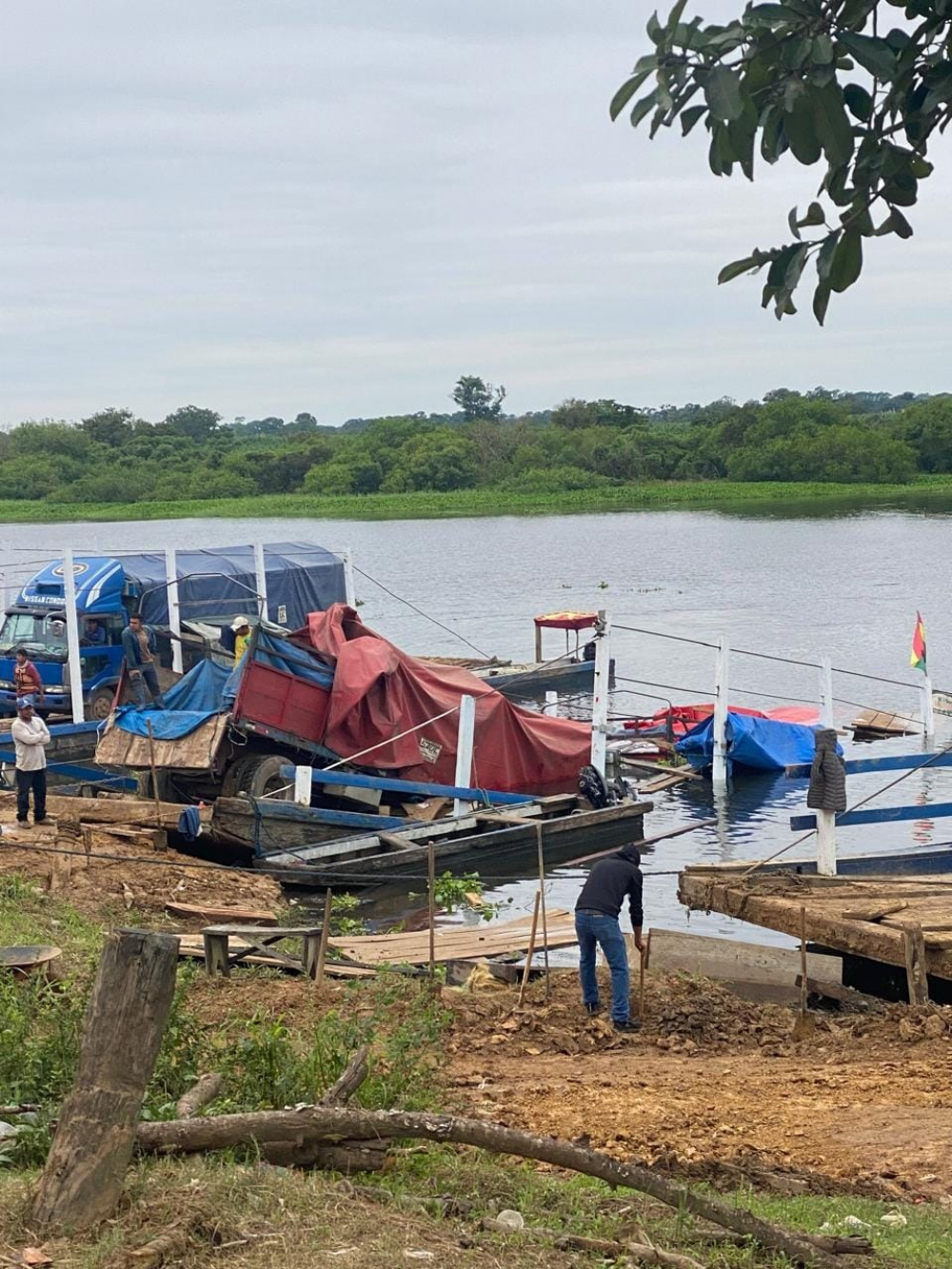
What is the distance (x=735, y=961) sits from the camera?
536 inches

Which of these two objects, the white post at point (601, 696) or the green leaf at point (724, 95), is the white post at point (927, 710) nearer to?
the white post at point (601, 696)

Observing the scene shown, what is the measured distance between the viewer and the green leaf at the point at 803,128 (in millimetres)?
4418

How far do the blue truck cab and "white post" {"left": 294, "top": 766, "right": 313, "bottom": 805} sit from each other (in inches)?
248

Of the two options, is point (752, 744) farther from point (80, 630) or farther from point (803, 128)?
point (803, 128)

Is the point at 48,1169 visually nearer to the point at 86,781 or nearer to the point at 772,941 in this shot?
the point at 772,941

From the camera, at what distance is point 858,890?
14016 mm

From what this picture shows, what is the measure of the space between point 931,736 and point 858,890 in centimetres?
1968

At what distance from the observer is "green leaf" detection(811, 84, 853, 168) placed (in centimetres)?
442

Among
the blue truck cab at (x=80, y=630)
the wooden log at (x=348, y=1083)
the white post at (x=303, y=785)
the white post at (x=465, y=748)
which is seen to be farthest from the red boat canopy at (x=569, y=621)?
the wooden log at (x=348, y=1083)

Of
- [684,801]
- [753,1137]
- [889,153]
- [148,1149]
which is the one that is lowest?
[684,801]

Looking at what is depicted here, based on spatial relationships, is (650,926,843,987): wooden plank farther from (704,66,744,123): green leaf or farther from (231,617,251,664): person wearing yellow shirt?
(231,617,251,664): person wearing yellow shirt

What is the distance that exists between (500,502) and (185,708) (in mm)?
97622

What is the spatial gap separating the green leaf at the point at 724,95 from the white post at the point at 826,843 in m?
10.9

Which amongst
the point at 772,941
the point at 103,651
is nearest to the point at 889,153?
the point at 772,941
